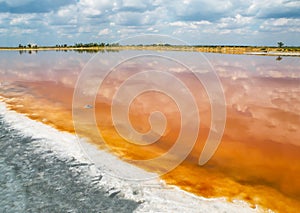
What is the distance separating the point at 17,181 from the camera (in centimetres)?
789

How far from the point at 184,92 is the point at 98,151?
1363cm

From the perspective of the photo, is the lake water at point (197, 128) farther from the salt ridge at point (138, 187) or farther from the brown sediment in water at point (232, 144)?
the salt ridge at point (138, 187)

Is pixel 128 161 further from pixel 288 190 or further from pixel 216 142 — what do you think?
pixel 288 190

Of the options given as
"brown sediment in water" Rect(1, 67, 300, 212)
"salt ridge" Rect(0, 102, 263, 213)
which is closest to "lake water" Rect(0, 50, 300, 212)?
"brown sediment in water" Rect(1, 67, 300, 212)

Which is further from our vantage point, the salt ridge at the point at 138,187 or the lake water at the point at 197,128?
the lake water at the point at 197,128

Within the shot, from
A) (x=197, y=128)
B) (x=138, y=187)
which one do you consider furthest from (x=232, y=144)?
(x=138, y=187)

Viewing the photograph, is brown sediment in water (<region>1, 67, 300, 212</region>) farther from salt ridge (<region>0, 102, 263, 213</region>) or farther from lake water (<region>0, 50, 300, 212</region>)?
salt ridge (<region>0, 102, 263, 213</region>)

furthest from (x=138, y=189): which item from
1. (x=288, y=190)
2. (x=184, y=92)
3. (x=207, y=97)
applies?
(x=184, y=92)

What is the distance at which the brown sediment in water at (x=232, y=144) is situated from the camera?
7934mm

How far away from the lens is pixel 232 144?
1139cm

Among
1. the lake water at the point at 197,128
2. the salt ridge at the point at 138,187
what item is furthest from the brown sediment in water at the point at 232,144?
the salt ridge at the point at 138,187

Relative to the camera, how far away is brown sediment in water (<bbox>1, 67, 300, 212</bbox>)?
7934 mm

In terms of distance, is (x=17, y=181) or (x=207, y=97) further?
(x=207, y=97)

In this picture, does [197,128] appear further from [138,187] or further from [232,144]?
[138,187]
